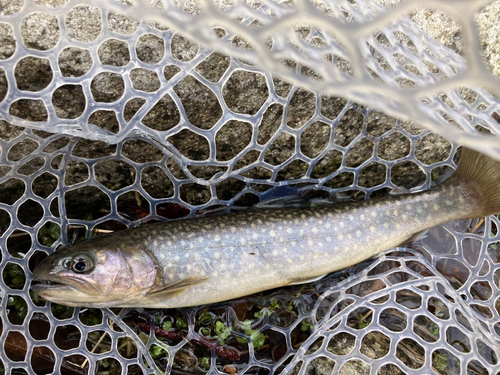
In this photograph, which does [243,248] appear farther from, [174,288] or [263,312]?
[263,312]

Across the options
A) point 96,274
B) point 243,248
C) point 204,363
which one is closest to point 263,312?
point 204,363

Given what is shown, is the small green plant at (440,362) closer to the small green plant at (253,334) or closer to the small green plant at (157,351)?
the small green plant at (253,334)

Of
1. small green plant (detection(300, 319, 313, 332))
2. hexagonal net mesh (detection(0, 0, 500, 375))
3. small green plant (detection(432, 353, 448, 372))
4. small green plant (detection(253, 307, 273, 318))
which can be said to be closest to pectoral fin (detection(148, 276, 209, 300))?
hexagonal net mesh (detection(0, 0, 500, 375))

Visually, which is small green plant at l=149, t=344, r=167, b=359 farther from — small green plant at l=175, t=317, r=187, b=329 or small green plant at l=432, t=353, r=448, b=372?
small green plant at l=432, t=353, r=448, b=372

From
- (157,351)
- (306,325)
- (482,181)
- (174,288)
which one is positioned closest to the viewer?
(174,288)

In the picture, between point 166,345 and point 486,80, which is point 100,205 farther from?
point 486,80

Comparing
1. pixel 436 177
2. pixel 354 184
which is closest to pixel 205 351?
pixel 354 184

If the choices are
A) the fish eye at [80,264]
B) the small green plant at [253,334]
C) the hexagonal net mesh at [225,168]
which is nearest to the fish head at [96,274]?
the fish eye at [80,264]
